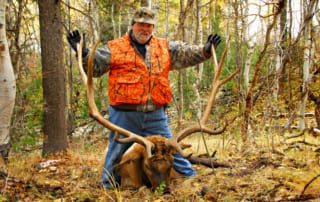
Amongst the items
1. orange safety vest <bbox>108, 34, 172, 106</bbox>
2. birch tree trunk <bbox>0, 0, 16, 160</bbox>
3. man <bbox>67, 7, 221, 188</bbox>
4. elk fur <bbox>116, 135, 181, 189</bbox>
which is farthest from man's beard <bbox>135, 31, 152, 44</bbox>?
birch tree trunk <bbox>0, 0, 16, 160</bbox>

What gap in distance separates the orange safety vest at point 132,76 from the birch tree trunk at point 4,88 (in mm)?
1270

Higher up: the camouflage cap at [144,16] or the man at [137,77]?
the camouflage cap at [144,16]

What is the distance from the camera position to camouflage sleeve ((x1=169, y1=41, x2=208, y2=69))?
5449 mm

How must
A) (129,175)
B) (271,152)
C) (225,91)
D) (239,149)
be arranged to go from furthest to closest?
(225,91)
(239,149)
(271,152)
(129,175)

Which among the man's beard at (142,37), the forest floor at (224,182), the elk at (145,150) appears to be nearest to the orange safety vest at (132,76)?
the man's beard at (142,37)

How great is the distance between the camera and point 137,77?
5.13 metres

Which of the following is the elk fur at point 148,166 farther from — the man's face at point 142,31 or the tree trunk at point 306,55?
the tree trunk at point 306,55

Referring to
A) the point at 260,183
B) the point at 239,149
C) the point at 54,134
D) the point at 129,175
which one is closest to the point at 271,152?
the point at 239,149

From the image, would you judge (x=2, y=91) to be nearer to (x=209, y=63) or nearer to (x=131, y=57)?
(x=131, y=57)

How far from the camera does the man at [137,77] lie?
16.8ft

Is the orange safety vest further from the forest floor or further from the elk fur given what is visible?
the forest floor

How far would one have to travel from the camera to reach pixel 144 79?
16.9 ft

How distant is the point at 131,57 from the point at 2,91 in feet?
5.45

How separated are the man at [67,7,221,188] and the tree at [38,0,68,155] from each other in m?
3.23
